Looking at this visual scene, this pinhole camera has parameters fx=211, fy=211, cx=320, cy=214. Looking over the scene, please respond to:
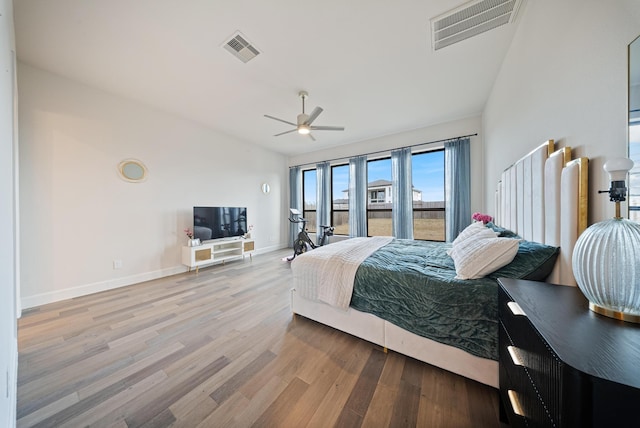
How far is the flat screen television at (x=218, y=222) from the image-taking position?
12.8 ft

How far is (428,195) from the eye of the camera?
4.46 m

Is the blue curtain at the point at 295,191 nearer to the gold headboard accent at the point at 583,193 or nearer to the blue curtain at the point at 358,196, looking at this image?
the blue curtain at the point at 358,196

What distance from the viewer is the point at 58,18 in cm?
188

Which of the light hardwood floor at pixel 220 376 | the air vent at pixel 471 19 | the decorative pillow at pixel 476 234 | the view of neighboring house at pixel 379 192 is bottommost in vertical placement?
the light hardwood floor at pixel 220 376

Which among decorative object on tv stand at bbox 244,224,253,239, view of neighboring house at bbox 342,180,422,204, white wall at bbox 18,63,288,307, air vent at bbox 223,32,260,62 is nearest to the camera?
air vent at bbox 223,32,260,62

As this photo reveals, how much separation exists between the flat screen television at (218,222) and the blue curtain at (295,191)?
1605mm

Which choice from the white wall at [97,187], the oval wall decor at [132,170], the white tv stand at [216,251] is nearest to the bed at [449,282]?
the white tv stand at [216,251]

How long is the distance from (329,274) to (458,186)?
3.35 m

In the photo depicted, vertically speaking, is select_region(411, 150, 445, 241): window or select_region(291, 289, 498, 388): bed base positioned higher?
select_region(411, 150, 445, 241): window

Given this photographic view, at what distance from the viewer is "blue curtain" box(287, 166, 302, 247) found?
6.05m

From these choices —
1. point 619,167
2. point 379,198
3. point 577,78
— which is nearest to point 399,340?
point 619,167

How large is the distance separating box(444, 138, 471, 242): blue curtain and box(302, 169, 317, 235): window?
332 centimetres

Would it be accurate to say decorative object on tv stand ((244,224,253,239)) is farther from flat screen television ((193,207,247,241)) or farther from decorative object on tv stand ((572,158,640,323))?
decorative object on tv stand ((572,158,640,323))

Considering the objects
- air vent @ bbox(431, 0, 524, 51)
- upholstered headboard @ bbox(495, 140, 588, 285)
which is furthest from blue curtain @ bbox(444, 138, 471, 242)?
air vent @ bbox(431, 0, 524, 51)
